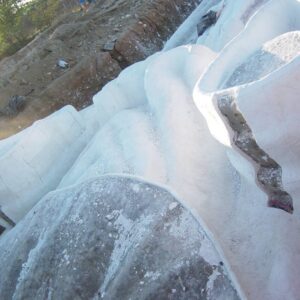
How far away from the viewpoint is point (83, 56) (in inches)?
284

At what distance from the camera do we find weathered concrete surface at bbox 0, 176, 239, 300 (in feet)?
6.67

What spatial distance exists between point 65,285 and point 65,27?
20.8ft

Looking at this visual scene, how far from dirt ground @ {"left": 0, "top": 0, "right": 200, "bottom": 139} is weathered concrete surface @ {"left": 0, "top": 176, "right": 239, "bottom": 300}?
11.9 feet

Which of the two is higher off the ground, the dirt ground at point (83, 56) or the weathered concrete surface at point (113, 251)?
the weathered concrete surface at point (113, 251)

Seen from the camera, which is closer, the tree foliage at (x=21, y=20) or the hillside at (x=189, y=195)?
the hillside at (x=189, y=195)

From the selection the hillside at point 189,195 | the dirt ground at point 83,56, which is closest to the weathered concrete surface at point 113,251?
the hillside at point 189,195

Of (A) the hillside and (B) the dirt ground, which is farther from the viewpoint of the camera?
(B) the dirt ground

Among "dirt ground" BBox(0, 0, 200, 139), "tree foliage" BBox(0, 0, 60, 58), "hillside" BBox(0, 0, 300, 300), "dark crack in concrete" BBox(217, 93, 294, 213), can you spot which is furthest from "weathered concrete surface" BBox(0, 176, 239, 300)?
"tree foliage" BBox(0, 0, 60, 58)

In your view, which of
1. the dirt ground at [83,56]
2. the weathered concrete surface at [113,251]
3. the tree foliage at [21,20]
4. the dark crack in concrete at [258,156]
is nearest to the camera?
the dark crack in concrete at [258,156]

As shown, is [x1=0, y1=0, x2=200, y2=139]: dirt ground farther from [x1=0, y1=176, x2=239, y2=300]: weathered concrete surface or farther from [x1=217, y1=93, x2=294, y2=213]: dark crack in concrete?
[x1=217, y1=93, x2=294, y2=213]: dark crack in concrete

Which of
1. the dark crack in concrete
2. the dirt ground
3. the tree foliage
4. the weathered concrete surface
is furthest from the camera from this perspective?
the tree foliage

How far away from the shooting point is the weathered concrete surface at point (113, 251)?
2033 mm

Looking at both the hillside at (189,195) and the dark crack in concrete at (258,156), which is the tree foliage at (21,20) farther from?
the dark crack in concrete at (258,156)

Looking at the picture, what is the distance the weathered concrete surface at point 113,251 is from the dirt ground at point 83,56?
3614mm
